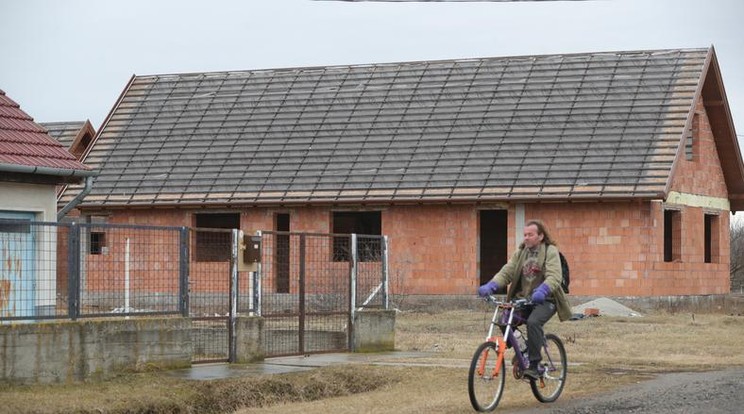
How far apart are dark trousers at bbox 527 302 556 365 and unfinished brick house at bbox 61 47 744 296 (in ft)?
61.6

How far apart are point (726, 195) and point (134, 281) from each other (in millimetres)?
25646

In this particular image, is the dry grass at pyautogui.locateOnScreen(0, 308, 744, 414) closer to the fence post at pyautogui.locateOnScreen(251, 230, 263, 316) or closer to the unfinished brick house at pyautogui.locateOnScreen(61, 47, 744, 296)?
the fence post at pyautogui.locateOnScreen(251, 230, 263, 316)

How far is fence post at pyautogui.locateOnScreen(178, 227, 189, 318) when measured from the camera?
16703mm

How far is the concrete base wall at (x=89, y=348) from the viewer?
14484 millimetres

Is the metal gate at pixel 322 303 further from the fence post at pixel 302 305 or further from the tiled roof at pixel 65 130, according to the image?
the tiled roof at pixel 65 130

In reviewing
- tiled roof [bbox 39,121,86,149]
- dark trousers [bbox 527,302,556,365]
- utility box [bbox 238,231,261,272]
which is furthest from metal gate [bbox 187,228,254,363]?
tiled roof [bbox 39,121,86,149]

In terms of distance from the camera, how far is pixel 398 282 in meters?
34.8

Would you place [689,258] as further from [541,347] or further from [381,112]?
[541,347]

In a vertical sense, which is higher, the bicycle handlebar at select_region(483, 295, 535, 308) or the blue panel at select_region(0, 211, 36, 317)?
the blue panel at select_region(0, 211, 36, 317)

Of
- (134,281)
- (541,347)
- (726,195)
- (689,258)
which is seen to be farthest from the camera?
(726,195)

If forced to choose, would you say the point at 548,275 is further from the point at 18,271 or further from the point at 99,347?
the point at 18,271

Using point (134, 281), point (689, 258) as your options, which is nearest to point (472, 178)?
point (689, 258)

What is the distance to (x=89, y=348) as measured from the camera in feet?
50.1

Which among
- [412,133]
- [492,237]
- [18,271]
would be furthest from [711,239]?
[18,271]
